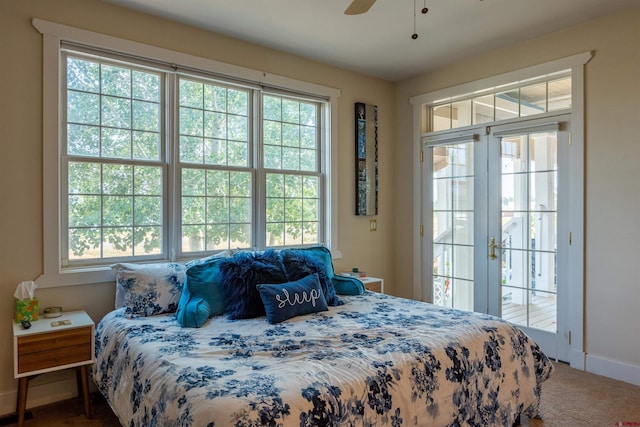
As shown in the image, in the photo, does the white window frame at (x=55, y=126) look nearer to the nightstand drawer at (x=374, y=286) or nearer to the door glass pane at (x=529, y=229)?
the nightstand drawer at (x=374, y=286)

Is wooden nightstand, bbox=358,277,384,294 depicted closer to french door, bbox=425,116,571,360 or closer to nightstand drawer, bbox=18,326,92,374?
french door, bbox=425,116,571,360

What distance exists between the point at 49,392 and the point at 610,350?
408 cm

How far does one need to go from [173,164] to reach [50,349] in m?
1.51

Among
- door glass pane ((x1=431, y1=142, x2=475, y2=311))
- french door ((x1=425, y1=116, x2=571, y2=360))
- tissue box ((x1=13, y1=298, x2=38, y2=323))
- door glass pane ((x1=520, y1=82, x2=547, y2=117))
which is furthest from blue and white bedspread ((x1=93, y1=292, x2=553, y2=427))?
door glass pane ((x1=520, y1=82, x2=547, y2=117))

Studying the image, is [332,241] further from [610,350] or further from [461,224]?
[610,350]

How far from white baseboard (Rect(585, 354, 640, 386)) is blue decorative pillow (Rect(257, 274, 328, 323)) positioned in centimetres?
222

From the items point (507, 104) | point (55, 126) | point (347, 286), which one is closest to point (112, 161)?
point (55, 126)

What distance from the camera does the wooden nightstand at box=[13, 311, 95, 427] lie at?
2219mm

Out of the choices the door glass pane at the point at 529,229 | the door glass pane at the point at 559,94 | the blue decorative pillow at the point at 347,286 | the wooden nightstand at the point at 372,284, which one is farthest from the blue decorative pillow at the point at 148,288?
the door glass pane at the point at 559,94

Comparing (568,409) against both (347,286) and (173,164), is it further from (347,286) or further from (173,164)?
(173,164)

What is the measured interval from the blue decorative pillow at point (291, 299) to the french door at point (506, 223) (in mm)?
1962

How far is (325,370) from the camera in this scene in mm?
1691

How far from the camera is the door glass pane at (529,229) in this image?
3.45 m

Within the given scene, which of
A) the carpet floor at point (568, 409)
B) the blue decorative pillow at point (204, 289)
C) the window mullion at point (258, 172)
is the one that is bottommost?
the carpet floor at point (568, 409)
